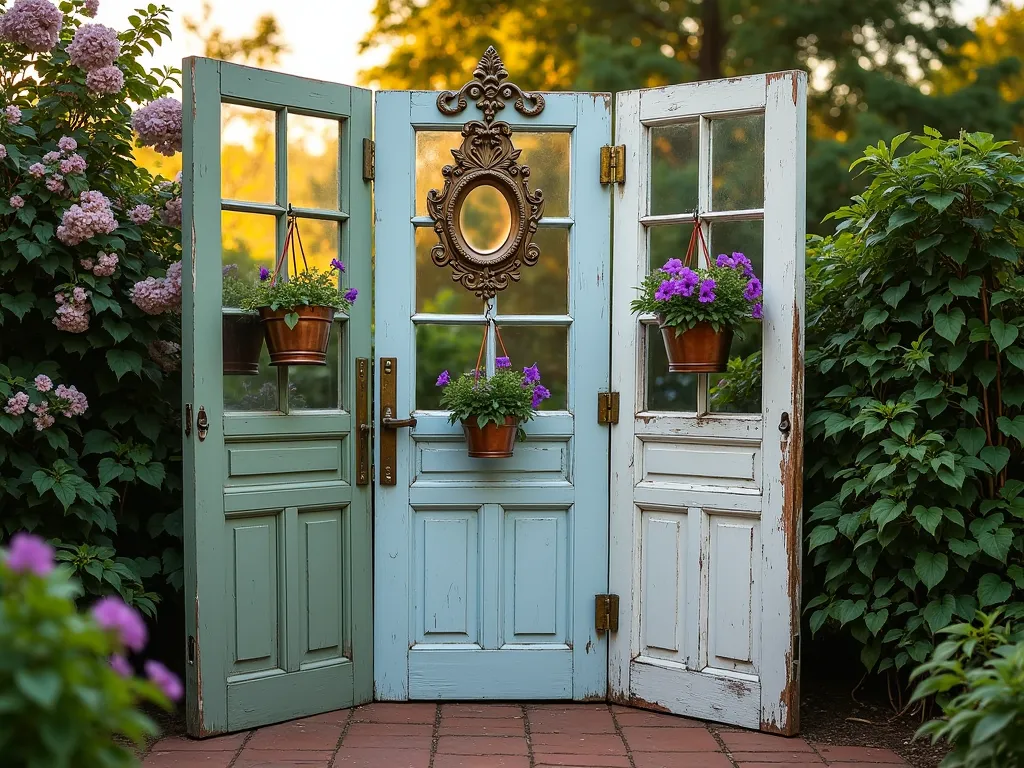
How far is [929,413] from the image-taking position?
144 inches

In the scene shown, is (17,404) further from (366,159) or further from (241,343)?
(366,159)

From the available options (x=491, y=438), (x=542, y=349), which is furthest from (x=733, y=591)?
(x=542, y=349)

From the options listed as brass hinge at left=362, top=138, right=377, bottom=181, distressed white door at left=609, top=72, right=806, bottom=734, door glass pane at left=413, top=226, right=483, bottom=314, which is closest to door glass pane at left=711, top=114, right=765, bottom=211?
distressed white door at left=609, top=72, right=806, bottom=734

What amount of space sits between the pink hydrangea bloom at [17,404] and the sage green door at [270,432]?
0.57 meters

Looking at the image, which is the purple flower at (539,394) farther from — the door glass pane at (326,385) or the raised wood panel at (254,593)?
the raised wood panel at (254,593)

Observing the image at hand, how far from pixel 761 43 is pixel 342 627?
901 cm

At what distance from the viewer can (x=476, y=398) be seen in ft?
12.5

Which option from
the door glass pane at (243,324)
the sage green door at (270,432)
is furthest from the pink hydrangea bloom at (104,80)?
the door glass pane at (243,324)

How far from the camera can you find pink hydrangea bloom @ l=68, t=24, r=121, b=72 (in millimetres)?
3900

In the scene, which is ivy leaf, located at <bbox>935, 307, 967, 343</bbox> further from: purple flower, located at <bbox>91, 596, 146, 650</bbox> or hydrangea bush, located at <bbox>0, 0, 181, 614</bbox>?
purple flower, located at <bbox>91, 596, 146, 650</bbox>

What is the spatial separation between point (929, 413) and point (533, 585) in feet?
5.19

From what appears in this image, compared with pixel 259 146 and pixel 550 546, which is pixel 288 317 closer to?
pixel 259 146

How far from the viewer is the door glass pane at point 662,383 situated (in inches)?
158

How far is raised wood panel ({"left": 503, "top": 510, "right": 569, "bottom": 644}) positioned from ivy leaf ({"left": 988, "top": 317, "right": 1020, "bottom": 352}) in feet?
5.66
